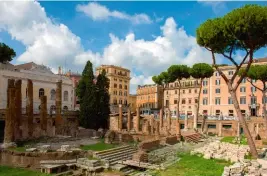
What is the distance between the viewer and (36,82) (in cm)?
4900

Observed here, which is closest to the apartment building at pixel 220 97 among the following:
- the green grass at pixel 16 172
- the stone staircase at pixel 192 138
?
the stone staircase at pixel 192 138

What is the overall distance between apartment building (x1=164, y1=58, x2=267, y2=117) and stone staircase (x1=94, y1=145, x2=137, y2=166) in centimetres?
2679

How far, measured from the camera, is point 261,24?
20.1 m

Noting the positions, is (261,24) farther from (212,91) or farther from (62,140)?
(212,91)

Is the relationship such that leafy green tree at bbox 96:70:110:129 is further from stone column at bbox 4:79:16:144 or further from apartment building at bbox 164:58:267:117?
stone column at bbox 4:79:16:144

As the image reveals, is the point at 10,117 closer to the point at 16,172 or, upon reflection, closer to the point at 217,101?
the point at 16,172

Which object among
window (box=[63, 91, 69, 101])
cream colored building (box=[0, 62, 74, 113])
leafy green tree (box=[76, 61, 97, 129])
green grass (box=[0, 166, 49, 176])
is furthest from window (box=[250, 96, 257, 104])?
green grass (box=[0, 166, 49, 176])

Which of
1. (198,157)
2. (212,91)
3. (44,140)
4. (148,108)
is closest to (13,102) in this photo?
(44,140)

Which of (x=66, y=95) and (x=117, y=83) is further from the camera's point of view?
(x=117, y=83)

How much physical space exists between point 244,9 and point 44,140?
23697mm

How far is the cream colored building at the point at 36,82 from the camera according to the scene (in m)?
44.0

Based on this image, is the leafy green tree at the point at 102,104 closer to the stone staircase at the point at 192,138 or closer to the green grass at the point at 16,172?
the stone staircase at the point at 192,138

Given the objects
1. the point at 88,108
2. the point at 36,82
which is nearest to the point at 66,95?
the point at 36,82

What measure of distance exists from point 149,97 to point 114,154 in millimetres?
65080
